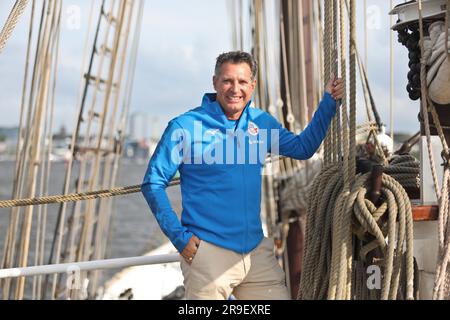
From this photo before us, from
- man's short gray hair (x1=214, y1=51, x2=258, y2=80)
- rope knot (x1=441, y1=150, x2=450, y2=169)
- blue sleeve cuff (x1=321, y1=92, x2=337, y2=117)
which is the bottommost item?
rope knot (x1=441, y1=150, x2=450, y2=169)

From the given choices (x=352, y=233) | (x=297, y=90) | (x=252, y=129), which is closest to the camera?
(x=352, y=233)

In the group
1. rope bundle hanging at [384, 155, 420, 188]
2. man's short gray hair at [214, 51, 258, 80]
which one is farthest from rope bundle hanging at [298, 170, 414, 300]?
man's short gray hair at [214, 51, 258, 80]

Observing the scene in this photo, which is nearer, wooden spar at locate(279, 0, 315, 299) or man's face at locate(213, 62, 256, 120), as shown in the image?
man's face at locate(213, 62, 256, 120)

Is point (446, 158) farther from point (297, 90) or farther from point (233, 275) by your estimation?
point (297, 90)

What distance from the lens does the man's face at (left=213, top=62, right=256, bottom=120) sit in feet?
8.07

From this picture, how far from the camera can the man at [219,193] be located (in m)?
2.41

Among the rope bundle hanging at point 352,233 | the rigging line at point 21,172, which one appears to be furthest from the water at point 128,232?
the rope bundle hanging at point 352,233

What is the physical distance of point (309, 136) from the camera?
2705 millimetres

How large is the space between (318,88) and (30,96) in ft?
9.06

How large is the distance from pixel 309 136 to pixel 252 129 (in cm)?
26

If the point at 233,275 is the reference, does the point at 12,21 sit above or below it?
above

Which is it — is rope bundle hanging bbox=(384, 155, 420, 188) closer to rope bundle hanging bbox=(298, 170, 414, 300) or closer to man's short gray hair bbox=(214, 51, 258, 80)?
rope bundle hanging bbox=(298, 170, 414, 300)

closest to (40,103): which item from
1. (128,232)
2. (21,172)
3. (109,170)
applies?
(21,172)
